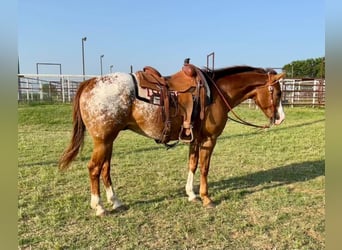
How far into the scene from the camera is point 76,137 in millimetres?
3955

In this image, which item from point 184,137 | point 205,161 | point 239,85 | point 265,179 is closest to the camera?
point 184,137

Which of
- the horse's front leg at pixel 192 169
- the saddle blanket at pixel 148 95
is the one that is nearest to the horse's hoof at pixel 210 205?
the horse's front leg at pixel 192 169

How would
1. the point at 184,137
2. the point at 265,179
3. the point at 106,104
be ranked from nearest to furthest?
1. the point at 106,104
2. the point at 184,137
3. the point at 265,179

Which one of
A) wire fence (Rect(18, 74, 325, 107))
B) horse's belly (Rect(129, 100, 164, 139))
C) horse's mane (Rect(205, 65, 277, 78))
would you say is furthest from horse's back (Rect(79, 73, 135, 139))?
wire fence (Rect(18, 74, 325, 107))

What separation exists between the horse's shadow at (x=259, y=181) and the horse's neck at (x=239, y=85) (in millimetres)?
1283

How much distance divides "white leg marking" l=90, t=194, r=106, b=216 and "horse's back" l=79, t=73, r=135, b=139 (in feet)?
2.50

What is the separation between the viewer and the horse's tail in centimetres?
391

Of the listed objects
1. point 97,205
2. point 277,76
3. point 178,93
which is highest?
point 277,76

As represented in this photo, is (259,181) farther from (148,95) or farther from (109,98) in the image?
(109,98)

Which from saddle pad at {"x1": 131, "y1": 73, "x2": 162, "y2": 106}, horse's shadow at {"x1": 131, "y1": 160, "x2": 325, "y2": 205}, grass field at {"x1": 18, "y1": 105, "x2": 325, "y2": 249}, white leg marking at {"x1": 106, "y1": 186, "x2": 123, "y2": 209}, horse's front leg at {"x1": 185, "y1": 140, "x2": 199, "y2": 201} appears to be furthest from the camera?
horse's shadow at {"x1": 131, "y1": 160, "x2": 325, "y2": 205}

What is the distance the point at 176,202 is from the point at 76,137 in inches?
61.4

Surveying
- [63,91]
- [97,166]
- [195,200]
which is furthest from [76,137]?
[63,91]

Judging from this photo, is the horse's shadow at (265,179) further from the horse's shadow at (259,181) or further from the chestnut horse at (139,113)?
the chestnut horse at (139,113)

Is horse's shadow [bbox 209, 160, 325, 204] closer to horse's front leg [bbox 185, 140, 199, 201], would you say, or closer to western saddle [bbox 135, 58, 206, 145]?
horse's front leg [bbox 185, 140, 199, 201]
